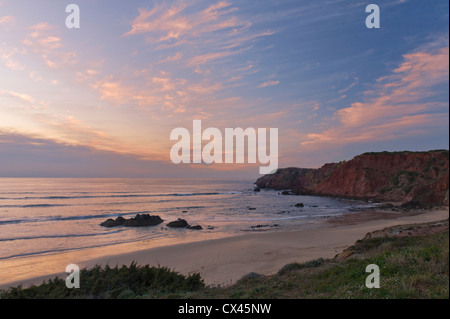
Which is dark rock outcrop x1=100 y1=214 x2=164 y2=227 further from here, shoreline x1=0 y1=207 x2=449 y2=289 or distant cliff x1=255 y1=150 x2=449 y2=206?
distant cliff x1=255 y1=150 x2=449 y2=206

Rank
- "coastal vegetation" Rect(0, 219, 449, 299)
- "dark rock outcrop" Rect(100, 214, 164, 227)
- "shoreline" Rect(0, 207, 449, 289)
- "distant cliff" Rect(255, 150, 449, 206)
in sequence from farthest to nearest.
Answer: "distant cliff" Rect(255, 150, 449, 206)
"dark rock outcrop" Rect(100, 214, 164, 227)
"shoreline" Rect(0, 207, 449, 289)
"coastal vegetation" Rect(0, 219, 449, 299)

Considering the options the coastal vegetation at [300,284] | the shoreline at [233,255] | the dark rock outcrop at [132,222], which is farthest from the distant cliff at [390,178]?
the dark rock outcrop at [132,222]

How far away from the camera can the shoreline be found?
14.6 meters

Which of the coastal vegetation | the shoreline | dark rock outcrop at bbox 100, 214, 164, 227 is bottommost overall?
dark rock outcrop at bbox 100, 214, 164, 227

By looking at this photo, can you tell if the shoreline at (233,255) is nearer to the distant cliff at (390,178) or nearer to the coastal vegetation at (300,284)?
the coastal vegetation at (300,284)

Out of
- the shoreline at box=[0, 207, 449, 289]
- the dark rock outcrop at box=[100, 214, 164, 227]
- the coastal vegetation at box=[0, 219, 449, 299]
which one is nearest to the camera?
the coastal vegetation at box=[0, 219, 449, 299]

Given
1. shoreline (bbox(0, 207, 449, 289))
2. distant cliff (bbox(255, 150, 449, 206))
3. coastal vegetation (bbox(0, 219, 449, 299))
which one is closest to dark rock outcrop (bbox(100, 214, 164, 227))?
shoreline (bbox(0, 207, 449, 289))

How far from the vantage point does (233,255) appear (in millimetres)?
18438

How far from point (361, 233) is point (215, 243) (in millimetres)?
14072

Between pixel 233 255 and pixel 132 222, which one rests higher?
pixel 233 255

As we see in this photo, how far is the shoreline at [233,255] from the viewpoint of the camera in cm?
1462

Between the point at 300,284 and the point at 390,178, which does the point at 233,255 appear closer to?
the point at 300,284

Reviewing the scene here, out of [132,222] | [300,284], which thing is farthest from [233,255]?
[132,222]

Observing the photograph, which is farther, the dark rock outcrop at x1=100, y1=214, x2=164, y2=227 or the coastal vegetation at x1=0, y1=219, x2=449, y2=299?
the dark rock outcrop at x1=100, y1=214, x2=164, y2=227
